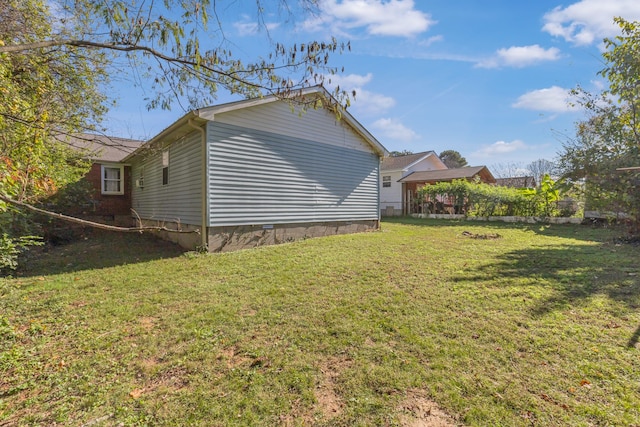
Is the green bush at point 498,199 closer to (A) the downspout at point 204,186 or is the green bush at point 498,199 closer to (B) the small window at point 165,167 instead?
(A) the downspout at point 204,186

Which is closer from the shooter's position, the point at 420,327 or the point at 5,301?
the point at 420,327

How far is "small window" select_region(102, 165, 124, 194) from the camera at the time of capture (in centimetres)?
1339

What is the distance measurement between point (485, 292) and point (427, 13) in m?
5.51

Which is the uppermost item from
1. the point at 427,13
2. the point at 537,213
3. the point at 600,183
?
the point at 427,13

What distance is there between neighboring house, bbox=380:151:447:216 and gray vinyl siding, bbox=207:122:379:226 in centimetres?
1056

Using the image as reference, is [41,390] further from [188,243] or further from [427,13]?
[427,13]

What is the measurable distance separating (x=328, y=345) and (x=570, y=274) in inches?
195

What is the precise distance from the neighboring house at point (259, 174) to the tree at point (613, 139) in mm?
6735

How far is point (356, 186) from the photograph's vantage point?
1163cm

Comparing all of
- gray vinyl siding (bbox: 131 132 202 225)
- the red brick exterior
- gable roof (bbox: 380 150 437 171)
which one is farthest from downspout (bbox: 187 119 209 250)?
gable roof (bbox: 380 150 437 171)

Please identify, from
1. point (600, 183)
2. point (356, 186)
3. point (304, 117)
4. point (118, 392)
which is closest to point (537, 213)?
point (600, 183)

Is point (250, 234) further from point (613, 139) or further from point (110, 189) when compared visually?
point (613, 139)

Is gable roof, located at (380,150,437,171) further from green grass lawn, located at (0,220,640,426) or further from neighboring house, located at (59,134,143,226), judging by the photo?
green grass lawn, located at (0,220,640,426)

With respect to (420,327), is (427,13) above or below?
above
